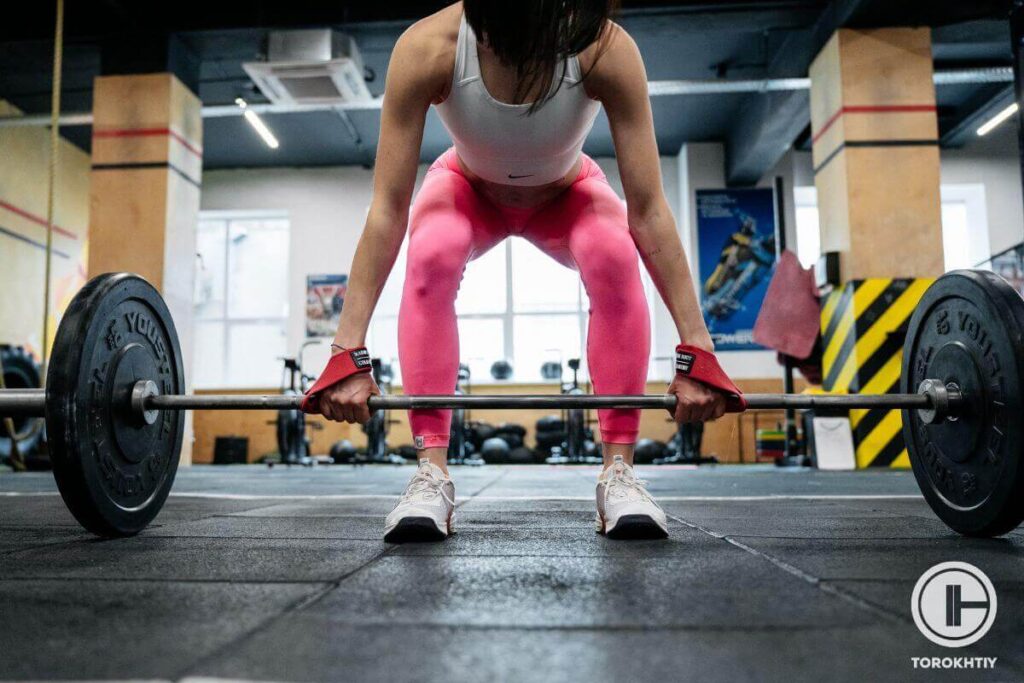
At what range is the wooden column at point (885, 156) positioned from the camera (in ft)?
15.6

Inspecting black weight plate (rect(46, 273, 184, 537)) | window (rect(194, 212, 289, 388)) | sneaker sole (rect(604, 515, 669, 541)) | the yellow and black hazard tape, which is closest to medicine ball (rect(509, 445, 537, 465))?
window (rect(194, 212, 289, 388))

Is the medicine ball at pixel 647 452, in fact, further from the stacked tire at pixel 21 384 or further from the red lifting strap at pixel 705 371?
the red lifting strap at pixel 705 371

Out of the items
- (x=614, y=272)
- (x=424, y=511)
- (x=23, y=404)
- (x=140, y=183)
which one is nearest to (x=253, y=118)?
(x=140, y=183)

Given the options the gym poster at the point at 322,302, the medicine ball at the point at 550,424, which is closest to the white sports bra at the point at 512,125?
the medicine ball at the point at 550,424

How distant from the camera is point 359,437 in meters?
8.80

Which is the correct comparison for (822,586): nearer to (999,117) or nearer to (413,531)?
(413,531)

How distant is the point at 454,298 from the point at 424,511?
15.9 inches

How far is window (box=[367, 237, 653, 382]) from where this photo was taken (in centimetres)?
908

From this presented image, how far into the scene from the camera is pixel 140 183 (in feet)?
17.7

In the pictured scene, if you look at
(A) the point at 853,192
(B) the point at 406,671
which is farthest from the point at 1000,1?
(B) the point at 406,671

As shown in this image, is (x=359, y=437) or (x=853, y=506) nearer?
(x=853, y=506)

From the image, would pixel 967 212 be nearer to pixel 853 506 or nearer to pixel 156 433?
pixel 853 506

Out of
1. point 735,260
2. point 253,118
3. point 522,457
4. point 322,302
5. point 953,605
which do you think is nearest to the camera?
point 953,605

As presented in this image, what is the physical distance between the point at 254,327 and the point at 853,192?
689 centimetres
